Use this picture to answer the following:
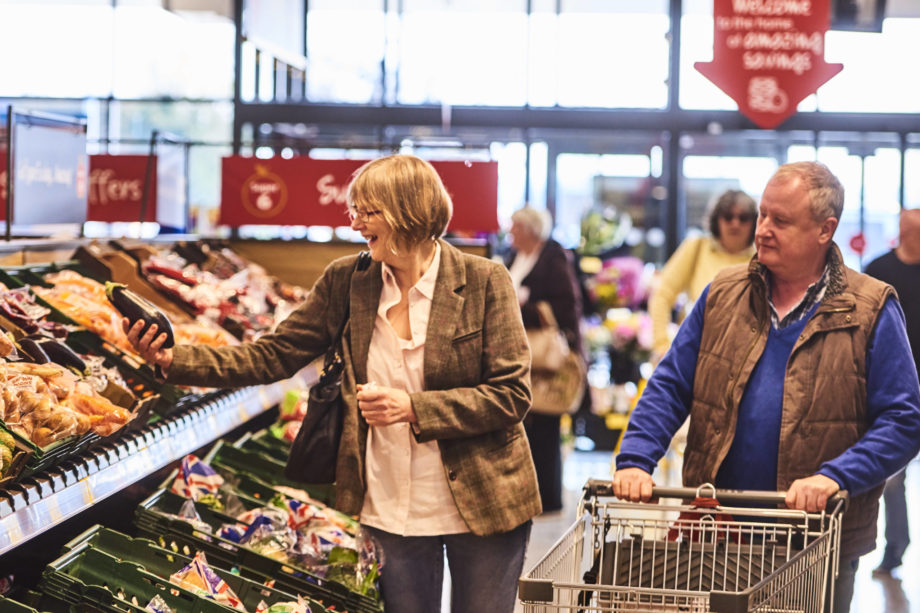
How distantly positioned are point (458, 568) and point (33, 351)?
3.83 ft

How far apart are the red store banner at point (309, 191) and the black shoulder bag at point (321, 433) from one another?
2.83 m

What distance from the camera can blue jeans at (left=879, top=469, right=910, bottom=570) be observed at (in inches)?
226

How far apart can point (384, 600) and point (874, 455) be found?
1.20 meters

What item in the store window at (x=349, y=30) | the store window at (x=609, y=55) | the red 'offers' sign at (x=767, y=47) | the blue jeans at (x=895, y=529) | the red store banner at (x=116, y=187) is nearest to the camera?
the red 'offers' sign at (x=767, y=47)

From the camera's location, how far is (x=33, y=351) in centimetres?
279

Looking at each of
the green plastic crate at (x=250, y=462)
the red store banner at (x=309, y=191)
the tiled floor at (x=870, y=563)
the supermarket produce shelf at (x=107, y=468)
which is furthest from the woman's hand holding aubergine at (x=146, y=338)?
the red store banner at (x=309, y=191)

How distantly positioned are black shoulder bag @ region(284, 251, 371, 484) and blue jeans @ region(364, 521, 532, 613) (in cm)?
19

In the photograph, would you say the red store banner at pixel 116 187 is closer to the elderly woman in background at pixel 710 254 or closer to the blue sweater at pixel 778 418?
the elderly woman in background at pixel 710 254

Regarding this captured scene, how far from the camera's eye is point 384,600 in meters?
2.79

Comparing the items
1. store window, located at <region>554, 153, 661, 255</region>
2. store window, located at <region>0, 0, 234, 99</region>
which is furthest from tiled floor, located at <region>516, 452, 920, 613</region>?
store window, located at <region>0, 0, 234, 99</region>

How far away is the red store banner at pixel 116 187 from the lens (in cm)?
645

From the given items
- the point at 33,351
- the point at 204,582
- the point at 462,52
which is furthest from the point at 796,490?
the point at 462,52

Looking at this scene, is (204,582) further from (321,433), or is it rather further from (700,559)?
(700,559)

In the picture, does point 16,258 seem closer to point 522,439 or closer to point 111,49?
point 522,439
